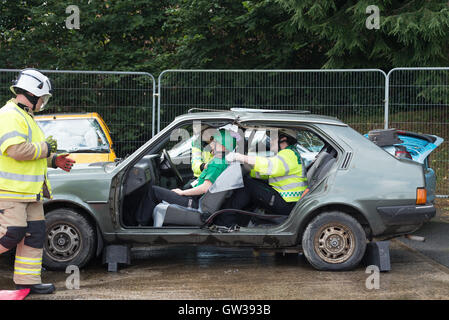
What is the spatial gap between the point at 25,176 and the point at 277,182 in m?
2.58

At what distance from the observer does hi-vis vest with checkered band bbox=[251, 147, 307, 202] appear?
6480mm

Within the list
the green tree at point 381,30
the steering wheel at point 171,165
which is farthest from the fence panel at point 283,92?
the steering wheel at point 171,165

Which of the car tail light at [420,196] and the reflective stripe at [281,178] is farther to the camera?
the reflective stripe at [281,178]

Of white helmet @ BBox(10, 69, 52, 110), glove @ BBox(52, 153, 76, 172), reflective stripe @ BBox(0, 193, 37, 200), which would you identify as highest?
white helmet @ BBox(10, 69, 52, 110)

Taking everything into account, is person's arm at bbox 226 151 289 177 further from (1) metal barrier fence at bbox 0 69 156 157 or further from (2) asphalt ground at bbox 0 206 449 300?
(1) metal barrier fence at bbox 0 69 156 157

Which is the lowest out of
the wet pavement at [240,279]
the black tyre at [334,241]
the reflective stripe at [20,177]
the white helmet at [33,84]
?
the wet pavement at [240,279]

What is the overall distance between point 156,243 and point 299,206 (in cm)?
148

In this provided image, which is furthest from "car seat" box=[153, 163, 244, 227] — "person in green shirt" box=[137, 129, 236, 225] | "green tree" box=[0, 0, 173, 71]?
"green tree" box=[0, 0, 173, 71]

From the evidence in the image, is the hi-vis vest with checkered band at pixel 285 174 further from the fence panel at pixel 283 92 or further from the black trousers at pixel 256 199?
the fence panel at pixel 283 92

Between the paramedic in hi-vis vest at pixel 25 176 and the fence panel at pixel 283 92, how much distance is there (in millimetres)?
5857

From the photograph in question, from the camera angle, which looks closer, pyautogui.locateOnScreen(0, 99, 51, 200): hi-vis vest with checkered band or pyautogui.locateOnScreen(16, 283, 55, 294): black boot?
pyautogui.locateOnScreen(0, 99, 51, 200): hi-vis vest with checkered band

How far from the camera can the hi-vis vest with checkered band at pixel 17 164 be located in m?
5.22

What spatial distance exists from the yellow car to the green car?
11.8 feet

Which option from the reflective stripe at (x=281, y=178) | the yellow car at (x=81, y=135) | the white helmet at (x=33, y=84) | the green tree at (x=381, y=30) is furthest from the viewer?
the green tree at (x=381, y=30)
